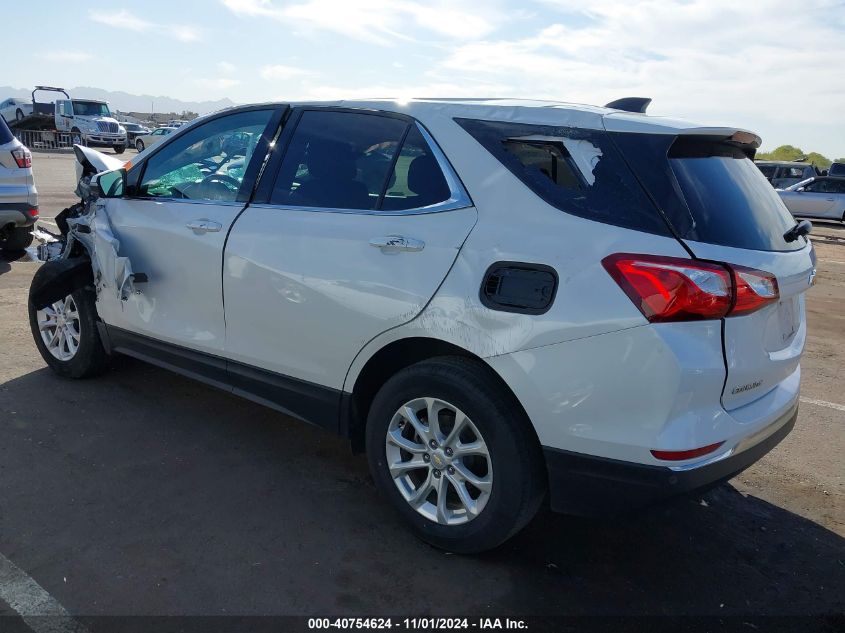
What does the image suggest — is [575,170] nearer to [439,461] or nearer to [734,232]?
[734,232]

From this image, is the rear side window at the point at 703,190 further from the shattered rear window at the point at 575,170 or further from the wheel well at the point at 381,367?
the wheel well at the point at 381,367

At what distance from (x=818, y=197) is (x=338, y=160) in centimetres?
2087

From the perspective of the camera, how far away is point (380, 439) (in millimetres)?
3244

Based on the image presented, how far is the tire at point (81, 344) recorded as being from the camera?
4.73 meters

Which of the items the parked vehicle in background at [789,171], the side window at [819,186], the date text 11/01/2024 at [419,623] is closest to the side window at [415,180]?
the date text 11/01/2024 at [419,623]

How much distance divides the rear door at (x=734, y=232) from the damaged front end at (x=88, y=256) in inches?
114

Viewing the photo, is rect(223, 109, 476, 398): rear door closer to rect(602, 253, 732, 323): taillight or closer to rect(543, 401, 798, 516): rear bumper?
rect(602, 253, 732, 323): taillight

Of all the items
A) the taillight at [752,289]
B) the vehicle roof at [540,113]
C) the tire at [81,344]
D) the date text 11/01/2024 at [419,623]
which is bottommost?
the date text 11/01/2024 at [419,623]

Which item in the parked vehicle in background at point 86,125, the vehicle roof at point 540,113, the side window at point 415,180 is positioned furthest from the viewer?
the parked vehicle in background at point 86,125

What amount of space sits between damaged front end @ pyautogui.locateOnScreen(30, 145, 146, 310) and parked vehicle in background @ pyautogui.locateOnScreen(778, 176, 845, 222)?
19.6 m

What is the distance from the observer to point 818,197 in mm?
20812

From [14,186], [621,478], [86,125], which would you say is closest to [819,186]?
[14,186]

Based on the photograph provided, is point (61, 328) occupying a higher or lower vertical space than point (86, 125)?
lower

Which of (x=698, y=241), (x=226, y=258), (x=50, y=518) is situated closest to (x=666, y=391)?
(x=698, y=241)
